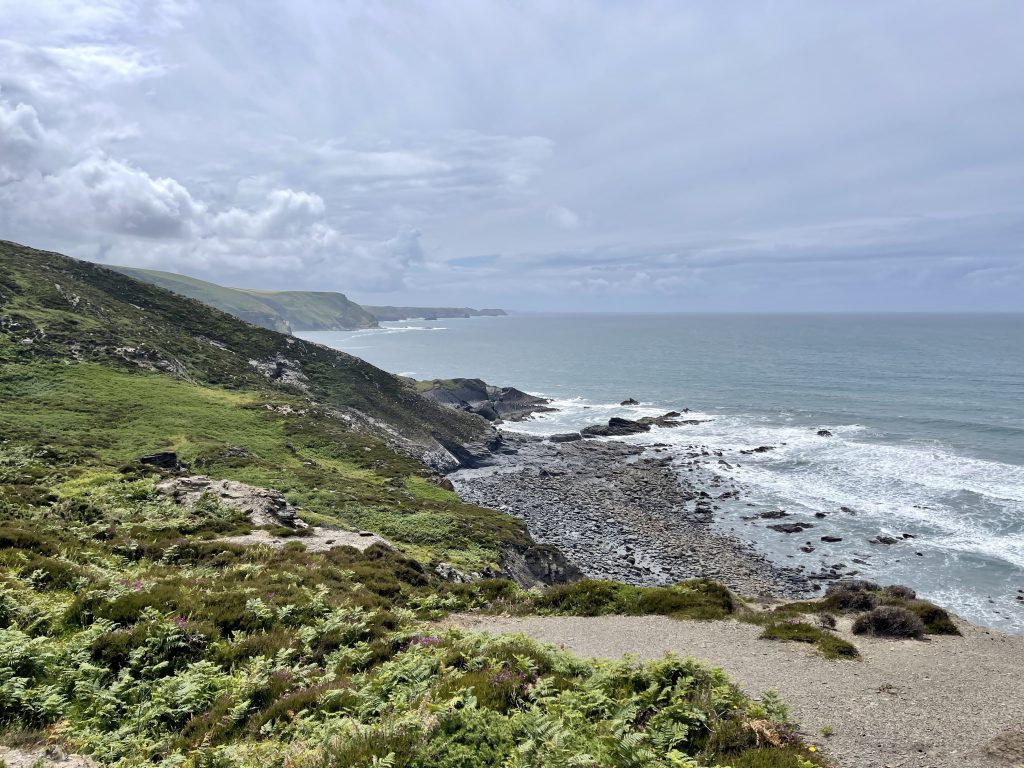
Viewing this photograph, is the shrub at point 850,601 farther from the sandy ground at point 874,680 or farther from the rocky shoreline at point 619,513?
the rocky shoreline at point 619,513

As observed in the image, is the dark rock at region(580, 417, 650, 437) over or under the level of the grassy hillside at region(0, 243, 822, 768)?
under

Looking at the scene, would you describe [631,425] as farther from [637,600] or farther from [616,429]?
[637,600]

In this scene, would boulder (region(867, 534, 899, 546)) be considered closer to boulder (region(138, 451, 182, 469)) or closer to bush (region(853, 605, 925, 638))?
bush (region(853, 605, 925, 638))

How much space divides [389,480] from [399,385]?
38.8m

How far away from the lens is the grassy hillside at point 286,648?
6922 millimetres

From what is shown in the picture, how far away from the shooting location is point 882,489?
54.6 meters

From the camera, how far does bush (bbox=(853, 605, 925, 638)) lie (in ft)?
52.5

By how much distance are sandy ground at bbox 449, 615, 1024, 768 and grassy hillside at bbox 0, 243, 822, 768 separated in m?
1.36

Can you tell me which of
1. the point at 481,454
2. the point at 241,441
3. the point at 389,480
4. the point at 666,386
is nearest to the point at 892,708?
the point at 389,480

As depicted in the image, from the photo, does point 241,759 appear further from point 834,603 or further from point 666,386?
point 666,386

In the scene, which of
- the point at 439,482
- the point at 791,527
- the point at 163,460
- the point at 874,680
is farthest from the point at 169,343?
the point at 874,680

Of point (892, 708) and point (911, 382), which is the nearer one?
point (892, 708)

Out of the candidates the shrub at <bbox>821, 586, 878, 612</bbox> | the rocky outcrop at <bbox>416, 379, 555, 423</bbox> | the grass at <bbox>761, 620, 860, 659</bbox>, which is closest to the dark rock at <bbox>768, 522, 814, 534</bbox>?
the shrub at <bbox>821, 586, 878, 612</bbox>

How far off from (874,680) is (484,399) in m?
99.1
